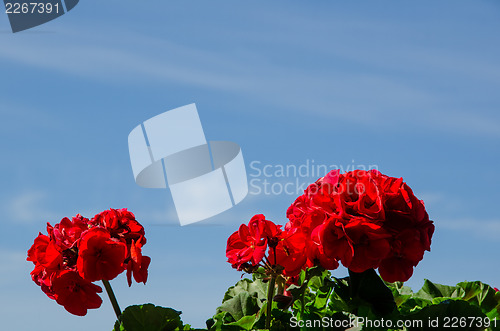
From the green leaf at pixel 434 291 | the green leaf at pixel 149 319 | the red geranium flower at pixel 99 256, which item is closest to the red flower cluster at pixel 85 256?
the red geranium flower at pixel 99 256

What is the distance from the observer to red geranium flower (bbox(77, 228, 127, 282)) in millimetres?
2170

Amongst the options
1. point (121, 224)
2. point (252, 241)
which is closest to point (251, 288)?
point (252, 241)

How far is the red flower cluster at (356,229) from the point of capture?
75.8 inches

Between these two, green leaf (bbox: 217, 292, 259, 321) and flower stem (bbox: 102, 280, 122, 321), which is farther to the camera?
green leaf (bbox: 217, 292, 259, 321)

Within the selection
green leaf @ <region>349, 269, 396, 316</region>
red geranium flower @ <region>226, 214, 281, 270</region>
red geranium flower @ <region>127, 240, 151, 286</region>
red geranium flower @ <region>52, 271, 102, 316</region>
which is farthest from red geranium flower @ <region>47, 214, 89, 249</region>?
green leaf @ <region>349, 269, 396, 316</region>

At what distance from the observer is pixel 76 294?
2330 millimetres

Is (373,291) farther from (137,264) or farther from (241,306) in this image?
(137,264)

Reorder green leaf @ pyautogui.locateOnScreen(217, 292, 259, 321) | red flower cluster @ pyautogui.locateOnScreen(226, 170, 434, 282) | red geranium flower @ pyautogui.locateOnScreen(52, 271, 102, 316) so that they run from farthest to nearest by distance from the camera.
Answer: green leaf @ pyautogui.locateOnScreen(217, 292, 259, 321), red geranium flower @ pyautogui.locateOnScreen(52, 271, 102, 316), red flower cluster @ pyautogui.locateOnScreen(226, 170, 434, 282)

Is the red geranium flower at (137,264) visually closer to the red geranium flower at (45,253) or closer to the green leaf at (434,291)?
the red geranium flower at (45,253)

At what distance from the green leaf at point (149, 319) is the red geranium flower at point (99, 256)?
169 millimetres

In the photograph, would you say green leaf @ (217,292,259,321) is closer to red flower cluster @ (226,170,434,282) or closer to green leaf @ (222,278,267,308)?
green leaf @ (222,278,267,308)

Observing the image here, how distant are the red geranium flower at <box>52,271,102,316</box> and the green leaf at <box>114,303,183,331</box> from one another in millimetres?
190

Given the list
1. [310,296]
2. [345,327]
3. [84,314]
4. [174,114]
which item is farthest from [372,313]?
[174,114]

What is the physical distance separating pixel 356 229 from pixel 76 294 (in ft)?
4.02
